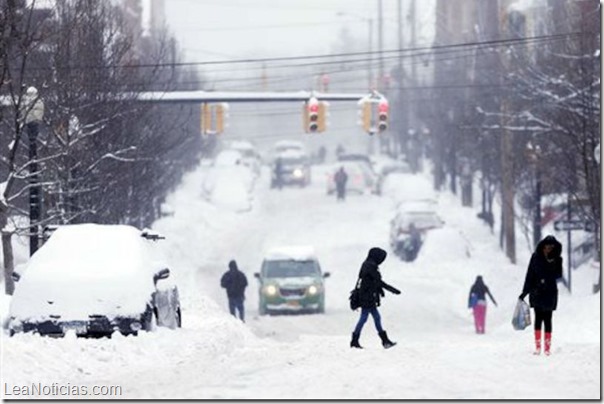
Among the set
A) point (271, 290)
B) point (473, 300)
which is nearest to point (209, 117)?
point (271, 290)

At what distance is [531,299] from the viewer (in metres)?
20.3

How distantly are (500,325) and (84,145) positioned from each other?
35.0ft

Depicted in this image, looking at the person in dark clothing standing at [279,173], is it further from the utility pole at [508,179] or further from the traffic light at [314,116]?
the traffic light at [314,116]

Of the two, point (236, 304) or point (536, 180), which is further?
point (536, 180)

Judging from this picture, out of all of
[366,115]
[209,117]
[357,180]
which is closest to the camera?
[366,115]

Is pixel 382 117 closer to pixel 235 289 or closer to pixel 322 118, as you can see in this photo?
pixel 322 118

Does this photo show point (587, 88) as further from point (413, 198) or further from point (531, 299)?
point (413, 198)

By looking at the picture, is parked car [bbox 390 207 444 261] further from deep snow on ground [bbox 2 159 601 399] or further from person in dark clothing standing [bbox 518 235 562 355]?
person in dark clothing standing [bbox 518 235 562 355]

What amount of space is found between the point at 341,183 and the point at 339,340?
2219 inches

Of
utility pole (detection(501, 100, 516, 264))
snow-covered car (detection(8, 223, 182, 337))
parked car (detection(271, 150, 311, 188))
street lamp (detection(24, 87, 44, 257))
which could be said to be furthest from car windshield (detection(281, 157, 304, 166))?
snow-covered car (detection(8, 223, 182, 337))

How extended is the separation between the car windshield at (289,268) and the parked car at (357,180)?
4327 centimetres

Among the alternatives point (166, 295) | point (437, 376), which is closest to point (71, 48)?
point (166, 295)

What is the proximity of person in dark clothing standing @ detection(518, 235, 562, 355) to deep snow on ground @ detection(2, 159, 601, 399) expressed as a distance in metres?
0.53

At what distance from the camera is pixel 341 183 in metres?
81.4
